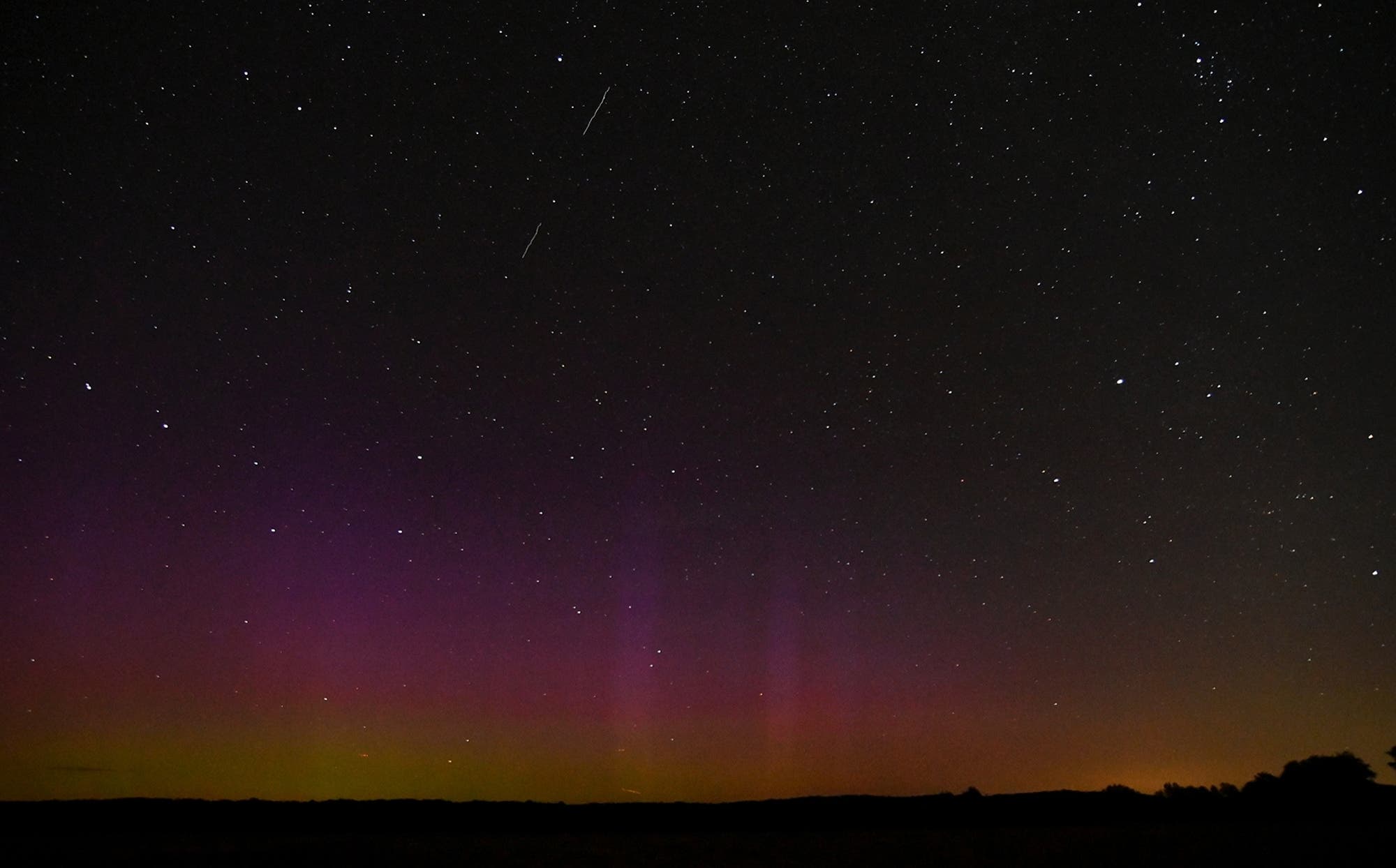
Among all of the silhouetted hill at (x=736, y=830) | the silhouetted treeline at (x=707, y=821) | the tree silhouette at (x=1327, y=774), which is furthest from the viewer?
the tree silhouette at (x=1327, y=774)

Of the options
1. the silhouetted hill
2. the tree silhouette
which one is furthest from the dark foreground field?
the tree silhouette

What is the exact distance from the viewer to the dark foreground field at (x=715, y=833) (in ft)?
25.9

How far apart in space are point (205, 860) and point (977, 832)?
7.84 m

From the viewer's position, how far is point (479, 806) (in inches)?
448

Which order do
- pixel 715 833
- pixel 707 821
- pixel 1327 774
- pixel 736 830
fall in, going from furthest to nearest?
pixel 1327 774 → pixel 707 821 → pixel 736 830 → pixel 715 833

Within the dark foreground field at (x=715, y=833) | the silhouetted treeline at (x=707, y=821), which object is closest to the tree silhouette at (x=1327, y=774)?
the silhouetted treeline at (x=707, y=821)

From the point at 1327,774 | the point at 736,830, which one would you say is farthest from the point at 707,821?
the point at 1327,774

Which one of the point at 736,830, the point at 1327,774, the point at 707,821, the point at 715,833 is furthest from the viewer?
the point at 1327,774

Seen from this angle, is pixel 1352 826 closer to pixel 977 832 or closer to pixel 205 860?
pixel 977 832

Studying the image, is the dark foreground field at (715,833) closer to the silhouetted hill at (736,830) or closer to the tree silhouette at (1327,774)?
the silhouetted hill at (736,830)

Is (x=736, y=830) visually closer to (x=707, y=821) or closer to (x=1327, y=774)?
(x=707, y=821)

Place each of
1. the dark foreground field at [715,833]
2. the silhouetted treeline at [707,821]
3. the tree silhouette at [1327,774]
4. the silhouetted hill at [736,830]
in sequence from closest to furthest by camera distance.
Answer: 1. the dark foreground field at [715,833]
2. the silhouetted hill at [736,830]
3. the silhouetted treeline at [707,821]
4. the tree silhouette at [1327,774]

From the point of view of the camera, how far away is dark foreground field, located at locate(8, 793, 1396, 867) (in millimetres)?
7883

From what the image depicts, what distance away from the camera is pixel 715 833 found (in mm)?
9820
